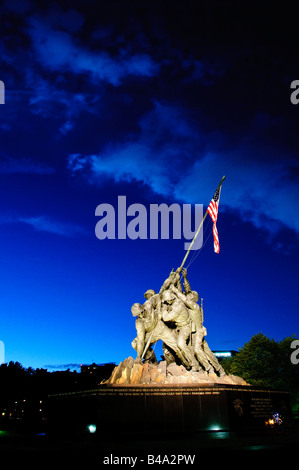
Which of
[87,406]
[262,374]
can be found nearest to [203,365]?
[87,406]

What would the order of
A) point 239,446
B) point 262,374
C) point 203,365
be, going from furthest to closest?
point 262,374 → point 203,365 → point 239,446

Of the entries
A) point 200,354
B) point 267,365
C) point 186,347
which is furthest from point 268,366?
point 186,347

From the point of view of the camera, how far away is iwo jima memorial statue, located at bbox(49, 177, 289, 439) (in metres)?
14.9

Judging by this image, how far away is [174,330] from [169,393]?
5.51m

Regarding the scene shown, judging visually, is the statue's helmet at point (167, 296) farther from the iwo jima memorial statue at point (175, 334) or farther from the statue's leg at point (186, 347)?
the statue's leg at point (186, 347)

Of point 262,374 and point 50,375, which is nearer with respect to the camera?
point 262,374

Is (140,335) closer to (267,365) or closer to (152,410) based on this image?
(152,410)

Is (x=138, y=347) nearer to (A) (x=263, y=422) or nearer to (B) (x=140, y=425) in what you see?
(B) (x=140, y=425)

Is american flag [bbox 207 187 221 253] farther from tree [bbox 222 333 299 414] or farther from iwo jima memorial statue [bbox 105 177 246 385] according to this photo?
tree [bbox 222 333 299 414]

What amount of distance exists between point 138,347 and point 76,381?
49716mm

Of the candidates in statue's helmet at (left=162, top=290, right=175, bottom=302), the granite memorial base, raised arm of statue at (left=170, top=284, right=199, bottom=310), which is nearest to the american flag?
raised arm of statue at (left=170, top=284, right=199, bottom=310)

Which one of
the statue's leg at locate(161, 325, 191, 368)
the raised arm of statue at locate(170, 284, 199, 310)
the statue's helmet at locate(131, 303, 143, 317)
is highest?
the raised arm of statue at locate(170, 284, 199, 310)
